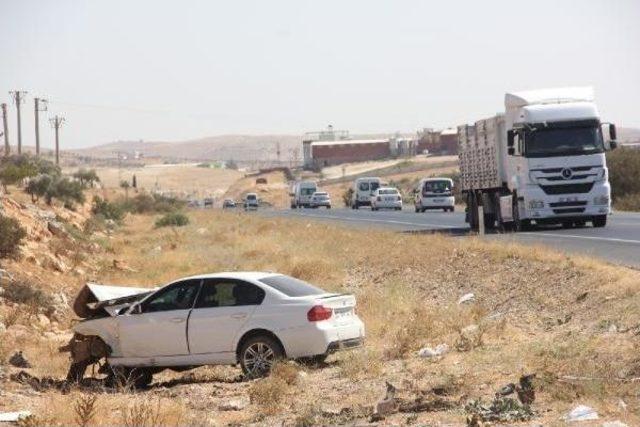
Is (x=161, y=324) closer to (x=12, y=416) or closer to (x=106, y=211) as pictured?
(x=12, y=416)

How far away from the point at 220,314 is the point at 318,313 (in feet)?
4.50

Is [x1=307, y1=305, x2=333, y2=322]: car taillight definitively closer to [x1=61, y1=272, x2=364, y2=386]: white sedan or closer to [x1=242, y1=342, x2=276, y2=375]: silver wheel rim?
[x1=61, y1=272, x2=364, y2=386]: white sedan

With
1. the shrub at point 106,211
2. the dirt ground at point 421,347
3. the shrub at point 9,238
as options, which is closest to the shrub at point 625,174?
the shrub at point 106,211

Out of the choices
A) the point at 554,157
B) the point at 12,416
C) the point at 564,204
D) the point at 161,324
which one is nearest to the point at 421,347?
the point at 161,324

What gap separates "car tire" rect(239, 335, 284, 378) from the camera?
648 inches

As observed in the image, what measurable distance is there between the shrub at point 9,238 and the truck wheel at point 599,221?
1718 centimetres

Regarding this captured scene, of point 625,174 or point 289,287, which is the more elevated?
point 625,174

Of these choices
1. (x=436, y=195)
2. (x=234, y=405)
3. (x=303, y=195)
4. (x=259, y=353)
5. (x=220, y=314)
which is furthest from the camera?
(x=303, y=195)

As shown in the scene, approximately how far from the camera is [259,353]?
16.5m

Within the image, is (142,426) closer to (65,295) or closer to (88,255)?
(65,295)

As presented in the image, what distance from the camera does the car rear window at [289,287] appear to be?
16.8 metres

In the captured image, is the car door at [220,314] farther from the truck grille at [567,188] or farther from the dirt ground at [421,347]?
the truck grille at [567,188]

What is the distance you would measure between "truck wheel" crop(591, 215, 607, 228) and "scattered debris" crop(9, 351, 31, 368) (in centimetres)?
2296

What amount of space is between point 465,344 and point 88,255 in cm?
2597
